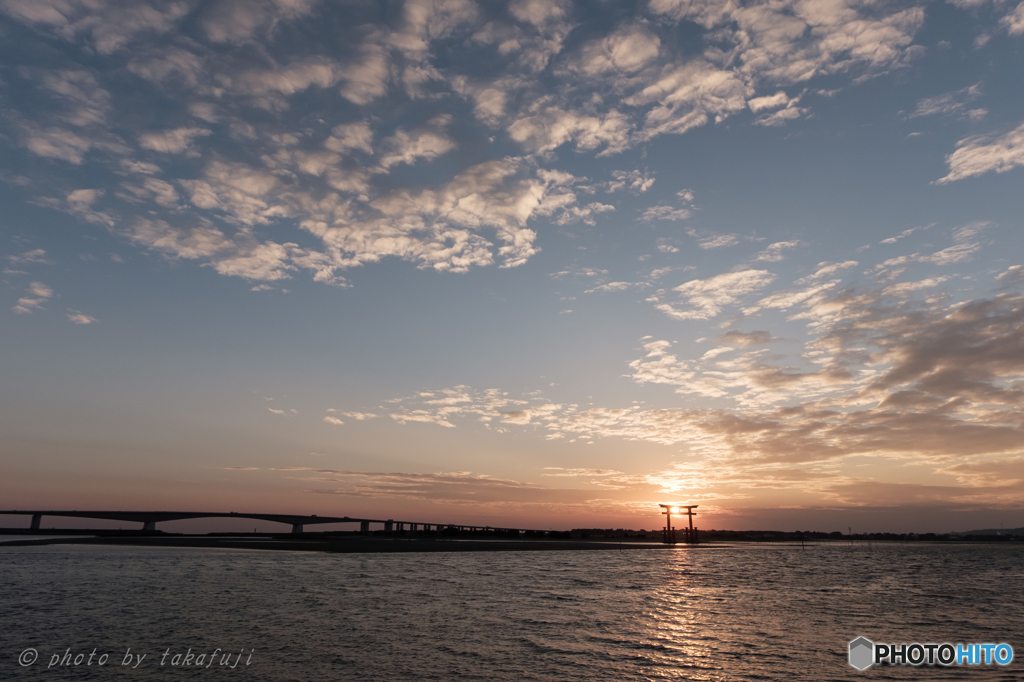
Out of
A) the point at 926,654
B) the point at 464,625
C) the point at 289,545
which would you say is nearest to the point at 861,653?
the point at 926,654

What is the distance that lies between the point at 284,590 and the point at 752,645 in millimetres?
30184

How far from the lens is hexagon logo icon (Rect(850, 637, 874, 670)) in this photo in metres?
21.2

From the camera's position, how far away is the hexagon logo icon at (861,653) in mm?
21173

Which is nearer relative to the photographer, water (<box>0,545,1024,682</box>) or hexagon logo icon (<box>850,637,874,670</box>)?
water (<box>0,545,1024,682</box>)

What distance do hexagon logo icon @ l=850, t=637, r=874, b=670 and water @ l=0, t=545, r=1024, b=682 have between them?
496 mm

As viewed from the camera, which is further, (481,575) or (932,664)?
(481,575)

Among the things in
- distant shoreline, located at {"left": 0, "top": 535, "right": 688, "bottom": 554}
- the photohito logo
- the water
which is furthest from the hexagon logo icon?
distant shoreline, located at {"left": 0, "top": 535, "right": 688, "bottom": 554}

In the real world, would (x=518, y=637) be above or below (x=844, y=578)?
above

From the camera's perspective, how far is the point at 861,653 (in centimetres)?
2291

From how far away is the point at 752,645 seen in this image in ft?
80.1

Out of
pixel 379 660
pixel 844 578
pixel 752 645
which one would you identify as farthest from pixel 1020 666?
pixel 844 578

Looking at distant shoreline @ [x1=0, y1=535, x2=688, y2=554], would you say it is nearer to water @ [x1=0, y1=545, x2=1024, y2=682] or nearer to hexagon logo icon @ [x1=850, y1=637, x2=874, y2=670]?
water @ [x1=0, y1=545, x2=1024, y2=682]

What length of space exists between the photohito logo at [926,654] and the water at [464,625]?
67 centimetres

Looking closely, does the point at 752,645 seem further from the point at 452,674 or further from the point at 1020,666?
the point at 452,674
